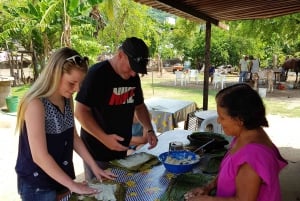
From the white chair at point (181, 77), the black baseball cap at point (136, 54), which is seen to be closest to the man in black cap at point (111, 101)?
the black baseball cap at point (136, 54)

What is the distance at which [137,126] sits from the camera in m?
3.80

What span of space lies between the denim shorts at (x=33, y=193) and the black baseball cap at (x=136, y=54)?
3.29 ft

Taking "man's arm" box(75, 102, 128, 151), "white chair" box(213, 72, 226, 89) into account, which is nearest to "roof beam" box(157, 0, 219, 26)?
"man's arm" box(75, 102, 128, 151)

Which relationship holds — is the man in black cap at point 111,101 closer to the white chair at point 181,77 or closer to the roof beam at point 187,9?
the roof beam at point 187,9


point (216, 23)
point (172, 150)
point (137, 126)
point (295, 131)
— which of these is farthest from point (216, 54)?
point (172, 150)

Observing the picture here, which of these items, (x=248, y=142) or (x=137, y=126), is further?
(x=137, y=126)

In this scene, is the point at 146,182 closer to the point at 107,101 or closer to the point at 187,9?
the point at 107,101

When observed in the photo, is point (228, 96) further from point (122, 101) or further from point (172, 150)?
point (122, 101)

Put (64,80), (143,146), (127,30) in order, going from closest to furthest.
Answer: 1. (64,80)
2. (143,146)
3. (127,30)

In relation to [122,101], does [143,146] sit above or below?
below

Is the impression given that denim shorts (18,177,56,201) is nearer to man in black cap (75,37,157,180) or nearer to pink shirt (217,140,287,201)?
man in black cap (75,37,157,180)

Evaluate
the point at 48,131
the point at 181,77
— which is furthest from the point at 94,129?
the point at 181,77

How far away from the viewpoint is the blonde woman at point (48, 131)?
60.7 inches

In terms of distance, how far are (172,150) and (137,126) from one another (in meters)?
1.65
